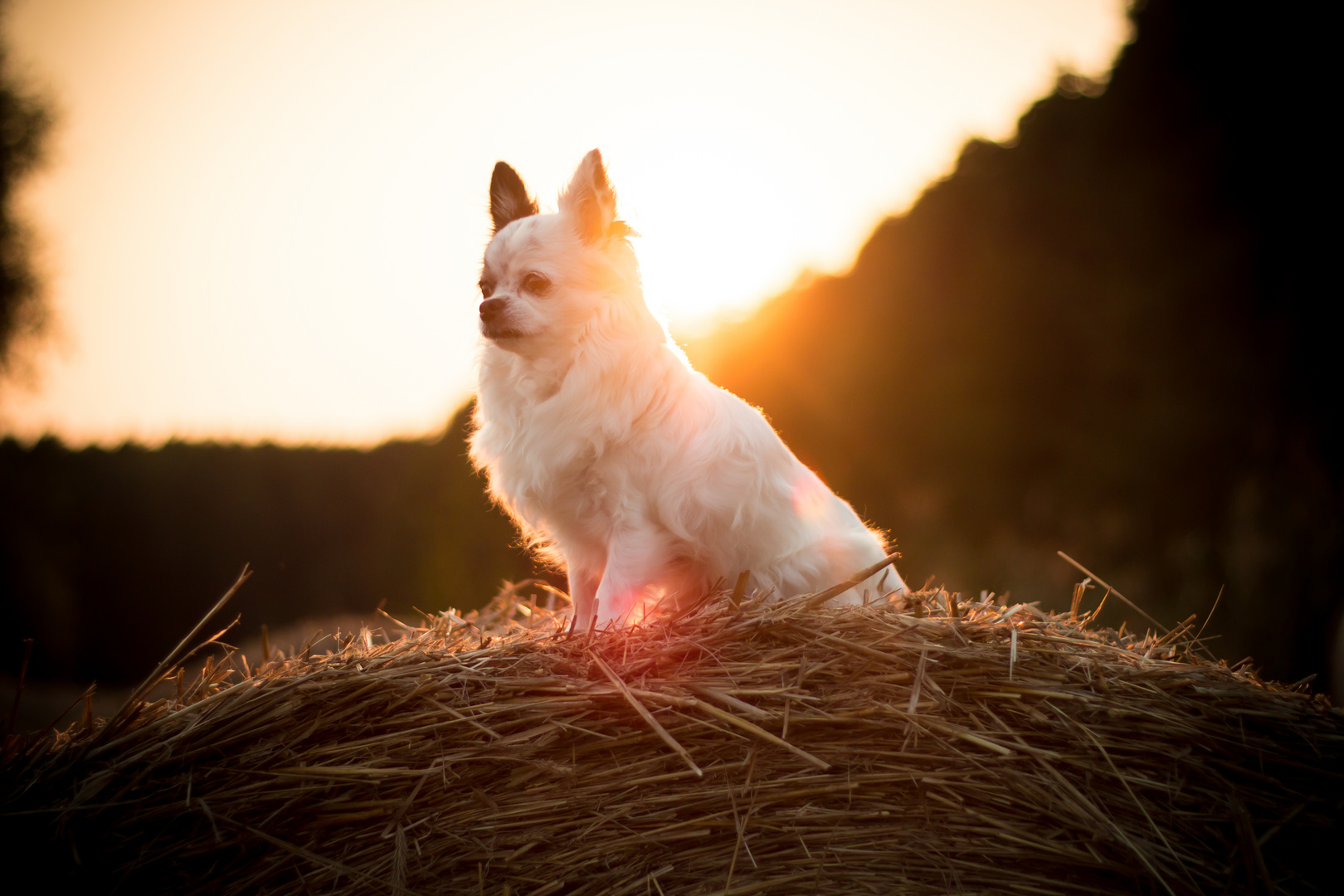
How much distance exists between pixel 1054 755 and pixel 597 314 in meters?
2.42

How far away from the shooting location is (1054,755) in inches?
68.2

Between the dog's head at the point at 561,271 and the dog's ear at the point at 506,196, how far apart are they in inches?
14.0

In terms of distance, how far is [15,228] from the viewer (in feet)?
32.7

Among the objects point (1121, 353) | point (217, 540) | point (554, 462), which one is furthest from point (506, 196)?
point (217, 540)

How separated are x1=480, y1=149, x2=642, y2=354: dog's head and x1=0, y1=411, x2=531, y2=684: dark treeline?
220 inches

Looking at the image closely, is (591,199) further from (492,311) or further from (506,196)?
(492,311)

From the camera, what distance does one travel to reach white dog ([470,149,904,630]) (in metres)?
2.99

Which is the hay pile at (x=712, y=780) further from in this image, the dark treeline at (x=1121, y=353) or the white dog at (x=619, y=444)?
the dark treeline at (x=1121, y=353)

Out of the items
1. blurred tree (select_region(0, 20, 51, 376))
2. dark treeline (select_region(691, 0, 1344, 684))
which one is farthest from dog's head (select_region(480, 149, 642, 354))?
blurred tree (select_region(0, 20, 51, 376))

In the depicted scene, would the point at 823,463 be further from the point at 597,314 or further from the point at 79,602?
the point at 79,602

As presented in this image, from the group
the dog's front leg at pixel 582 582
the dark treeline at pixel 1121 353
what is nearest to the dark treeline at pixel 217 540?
the dark treeline at pixel 1121 353

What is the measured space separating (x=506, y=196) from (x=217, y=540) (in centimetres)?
878

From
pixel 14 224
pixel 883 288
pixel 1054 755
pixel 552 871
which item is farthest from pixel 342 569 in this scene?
pixel 1054 755

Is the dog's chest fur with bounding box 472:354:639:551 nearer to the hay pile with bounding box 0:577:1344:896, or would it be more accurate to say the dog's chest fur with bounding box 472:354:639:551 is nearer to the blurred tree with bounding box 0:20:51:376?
the hay pile with bounding box 0:577:1344:896
